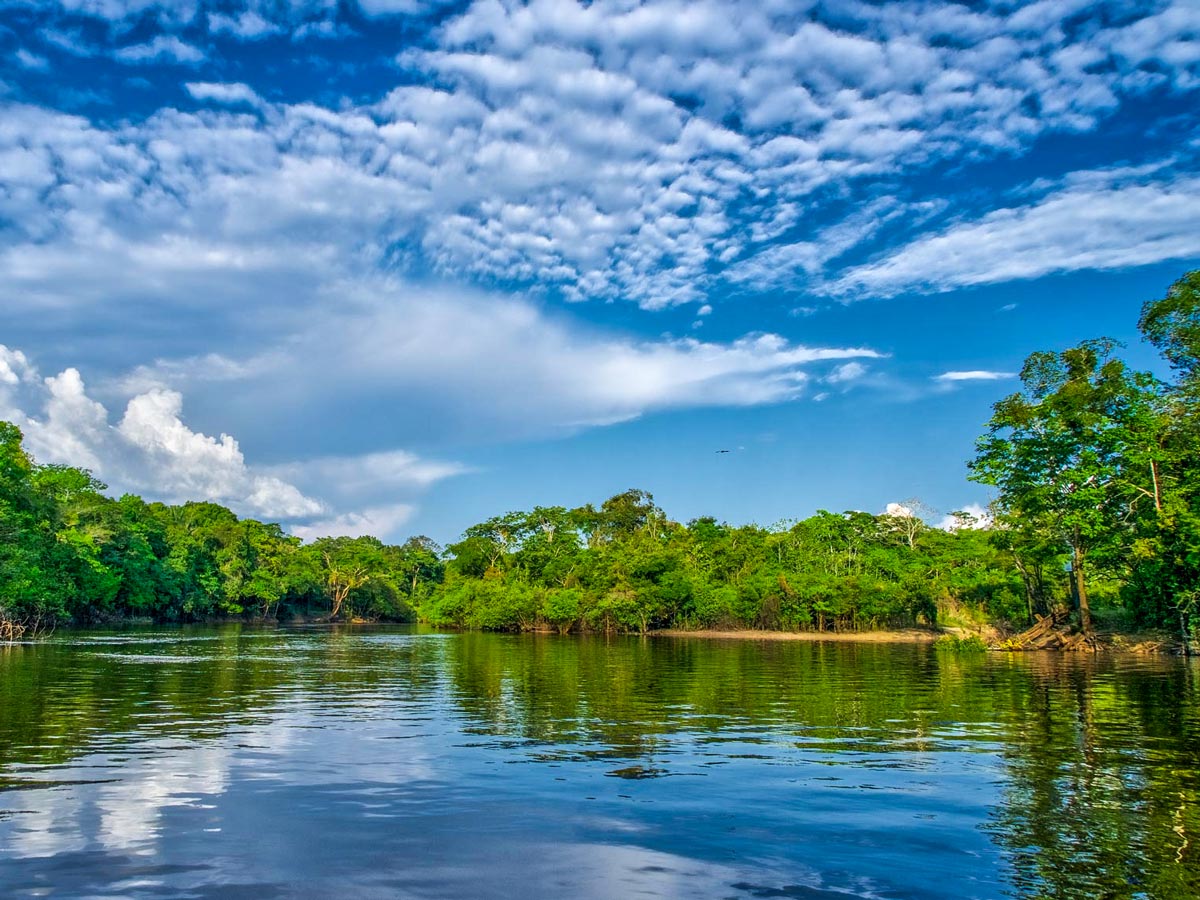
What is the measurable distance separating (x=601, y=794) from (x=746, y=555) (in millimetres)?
85299

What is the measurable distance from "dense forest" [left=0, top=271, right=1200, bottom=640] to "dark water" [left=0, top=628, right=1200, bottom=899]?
21457 mm

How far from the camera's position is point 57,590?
6444 centimetres

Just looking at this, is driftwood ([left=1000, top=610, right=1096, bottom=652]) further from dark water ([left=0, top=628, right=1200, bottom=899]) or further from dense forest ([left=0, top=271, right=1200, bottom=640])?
dark water ([left=0, top=628, right=1200, bottom=899])

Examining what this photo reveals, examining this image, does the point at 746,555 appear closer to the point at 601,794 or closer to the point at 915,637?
the point at 915,637

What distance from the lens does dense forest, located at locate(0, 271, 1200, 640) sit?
39812 millimetres

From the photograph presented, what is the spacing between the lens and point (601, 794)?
10445mm

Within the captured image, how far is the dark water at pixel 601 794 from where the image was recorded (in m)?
7.21

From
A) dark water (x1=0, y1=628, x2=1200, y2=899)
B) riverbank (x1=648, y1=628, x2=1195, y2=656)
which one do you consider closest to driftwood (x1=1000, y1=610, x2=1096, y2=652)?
riverbank (x1=648, y1=628, x2=1195, y2=656)

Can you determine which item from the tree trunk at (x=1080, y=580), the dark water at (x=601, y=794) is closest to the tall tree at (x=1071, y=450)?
the tree trunk at (x=1080, y=580)

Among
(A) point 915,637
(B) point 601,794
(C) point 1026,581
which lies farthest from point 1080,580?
(B) point 601,794

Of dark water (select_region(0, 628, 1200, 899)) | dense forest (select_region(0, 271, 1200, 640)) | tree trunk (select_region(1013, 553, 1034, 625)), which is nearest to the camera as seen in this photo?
dark water (select_region(0, 628, 1200, 899))

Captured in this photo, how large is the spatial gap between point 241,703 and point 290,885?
15.4 m

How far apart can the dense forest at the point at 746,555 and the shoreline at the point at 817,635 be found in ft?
4.95

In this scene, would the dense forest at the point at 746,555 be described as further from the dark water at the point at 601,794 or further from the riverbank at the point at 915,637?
the dark water at the point at 601,794
